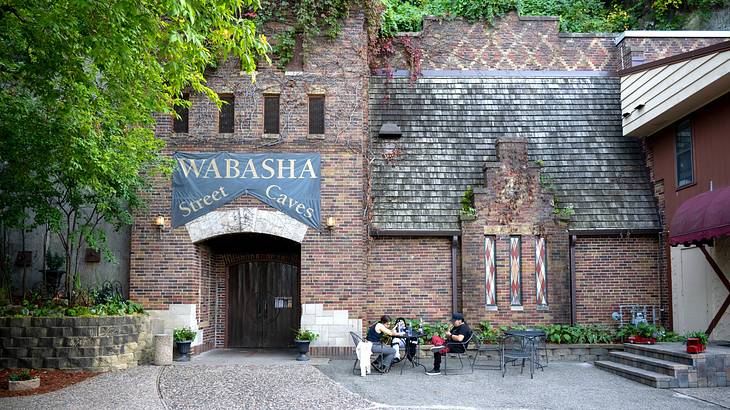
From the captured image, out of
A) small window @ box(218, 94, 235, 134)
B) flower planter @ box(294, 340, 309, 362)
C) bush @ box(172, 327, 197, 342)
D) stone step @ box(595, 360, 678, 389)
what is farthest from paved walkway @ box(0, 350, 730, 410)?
small window @ box(218, 94, 235, 134)

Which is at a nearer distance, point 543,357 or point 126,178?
point 126,178

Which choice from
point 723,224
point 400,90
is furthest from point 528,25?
point 723,224

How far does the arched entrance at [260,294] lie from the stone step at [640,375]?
7.07m

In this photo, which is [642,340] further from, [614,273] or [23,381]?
[23,381]

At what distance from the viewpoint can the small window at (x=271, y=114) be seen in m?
14.6

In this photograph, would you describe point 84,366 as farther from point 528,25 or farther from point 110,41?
point 528,25

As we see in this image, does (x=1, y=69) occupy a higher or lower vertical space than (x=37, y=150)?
higher

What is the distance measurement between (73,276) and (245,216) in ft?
13.2

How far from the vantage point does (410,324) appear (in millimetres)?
14711

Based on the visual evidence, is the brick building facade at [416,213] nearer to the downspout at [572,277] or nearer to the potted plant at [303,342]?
the downspout at [572,277]

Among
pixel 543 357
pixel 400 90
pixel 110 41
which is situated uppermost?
pixel 400 90

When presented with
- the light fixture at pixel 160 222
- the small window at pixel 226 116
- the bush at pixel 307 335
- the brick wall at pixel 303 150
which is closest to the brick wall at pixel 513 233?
the brick wall at pixel 303 150

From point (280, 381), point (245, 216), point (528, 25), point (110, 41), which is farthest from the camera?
point (528, 25)

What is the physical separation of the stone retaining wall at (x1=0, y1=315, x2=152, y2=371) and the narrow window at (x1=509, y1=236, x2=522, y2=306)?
27.6ft
